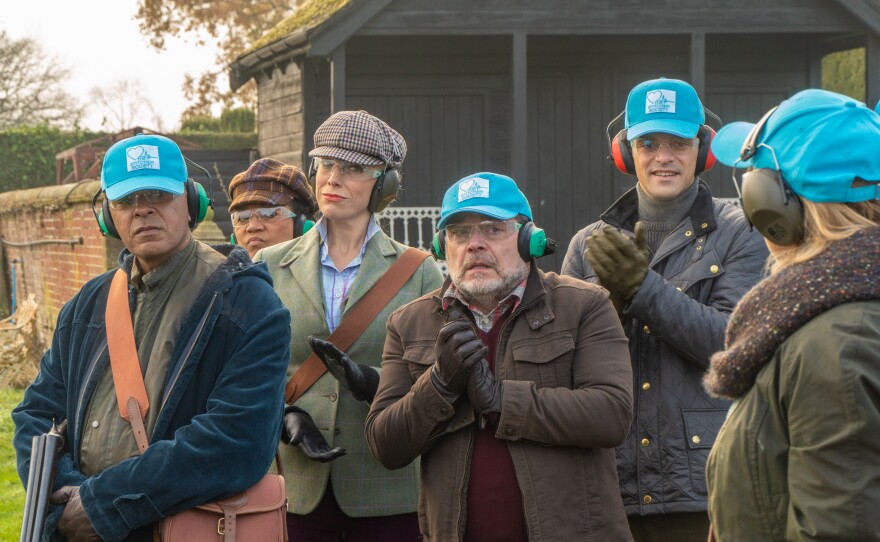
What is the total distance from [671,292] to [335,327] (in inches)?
50.0

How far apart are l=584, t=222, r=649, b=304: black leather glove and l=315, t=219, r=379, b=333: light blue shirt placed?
1081 millimetres

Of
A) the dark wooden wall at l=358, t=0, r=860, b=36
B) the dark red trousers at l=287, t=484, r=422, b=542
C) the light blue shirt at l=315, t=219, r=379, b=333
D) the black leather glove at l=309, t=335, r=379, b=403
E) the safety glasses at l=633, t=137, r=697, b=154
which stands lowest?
the dark red trousers at l=287, t=484, r=422, b=542

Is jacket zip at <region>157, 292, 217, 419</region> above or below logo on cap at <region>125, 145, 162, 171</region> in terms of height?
below

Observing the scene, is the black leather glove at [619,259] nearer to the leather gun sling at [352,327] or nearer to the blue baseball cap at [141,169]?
the leather gun sling at [352,327]

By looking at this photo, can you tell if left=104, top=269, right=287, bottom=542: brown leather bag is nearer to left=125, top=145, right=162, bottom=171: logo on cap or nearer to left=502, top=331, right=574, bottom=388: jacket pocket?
left=125, top=145, right=162, bottom=171: logo on cap

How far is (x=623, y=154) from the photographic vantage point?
3.94 metres

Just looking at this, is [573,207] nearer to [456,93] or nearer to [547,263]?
[547,263]

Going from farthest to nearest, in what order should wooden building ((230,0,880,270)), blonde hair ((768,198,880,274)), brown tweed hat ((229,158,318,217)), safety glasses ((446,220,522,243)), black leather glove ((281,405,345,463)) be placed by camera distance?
Answer: wooden building ((230,0,880,270)) → brown tweed hat ((229,158,318,217)) → black leather glove ((281,405,345,463)) → safety glasses ((446,220,522,243)) → blonde hair ((768,198,880,274))

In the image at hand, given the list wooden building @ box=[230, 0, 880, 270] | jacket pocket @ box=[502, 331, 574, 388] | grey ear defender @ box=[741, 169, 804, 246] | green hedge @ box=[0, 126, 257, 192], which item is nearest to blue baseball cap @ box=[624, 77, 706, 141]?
jacket pocket @ box=[502, 331, 574, 388]

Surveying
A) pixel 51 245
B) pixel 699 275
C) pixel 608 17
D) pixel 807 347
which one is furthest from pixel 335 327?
pixel 51 245

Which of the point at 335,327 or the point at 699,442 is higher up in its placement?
the point at 335,327

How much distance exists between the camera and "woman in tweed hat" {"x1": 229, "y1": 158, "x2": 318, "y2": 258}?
16.1ft

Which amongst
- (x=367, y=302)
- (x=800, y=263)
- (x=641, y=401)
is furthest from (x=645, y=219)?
(x=800, y=263)

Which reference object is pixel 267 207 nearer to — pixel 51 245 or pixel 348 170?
pixel 348 170
